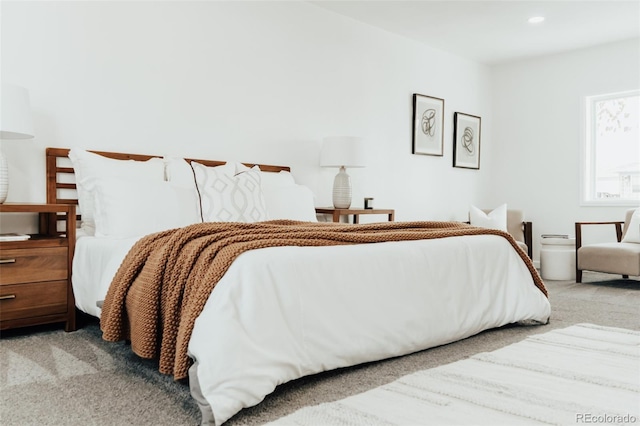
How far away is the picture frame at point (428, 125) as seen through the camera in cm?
566

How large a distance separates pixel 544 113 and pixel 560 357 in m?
4.55

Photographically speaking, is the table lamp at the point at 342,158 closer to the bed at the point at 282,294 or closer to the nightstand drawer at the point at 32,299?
the bed at the point at 282,294

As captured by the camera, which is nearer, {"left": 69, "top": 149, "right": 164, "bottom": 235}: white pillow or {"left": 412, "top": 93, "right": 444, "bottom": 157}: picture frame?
{"left": 69, "top": 149, "right": 164, "bottom": 235}: white pillow

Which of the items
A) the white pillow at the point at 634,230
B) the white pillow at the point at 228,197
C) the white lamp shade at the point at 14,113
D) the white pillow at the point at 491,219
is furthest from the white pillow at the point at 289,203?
the white pillow at the point at 634,230

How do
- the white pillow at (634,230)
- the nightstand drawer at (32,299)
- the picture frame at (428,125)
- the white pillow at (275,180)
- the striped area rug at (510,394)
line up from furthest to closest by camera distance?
1. the picture frame at (428,125)
2. the white pillow at (634,230)
3. the white pillow at (275,180)
4. the nightstand drawer at (32,299)
5. the striped area rug at (510,394)

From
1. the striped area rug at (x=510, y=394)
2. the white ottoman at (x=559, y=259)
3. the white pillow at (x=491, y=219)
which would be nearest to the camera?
the striped area rug at (x=510, y=394)

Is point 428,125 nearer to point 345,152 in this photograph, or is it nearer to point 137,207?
point 345,152

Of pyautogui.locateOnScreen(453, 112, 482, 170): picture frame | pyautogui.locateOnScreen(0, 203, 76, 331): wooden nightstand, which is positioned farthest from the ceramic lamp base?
pyautogui.locateOnScreen(0, 203, 76, 331): wooden nightstand

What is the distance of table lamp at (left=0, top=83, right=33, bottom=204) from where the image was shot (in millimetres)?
2709

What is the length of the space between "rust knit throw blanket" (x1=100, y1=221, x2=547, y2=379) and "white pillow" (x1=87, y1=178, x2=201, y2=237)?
66 cm

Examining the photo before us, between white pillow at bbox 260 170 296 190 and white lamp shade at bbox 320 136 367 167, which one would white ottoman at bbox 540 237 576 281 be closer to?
white lamp shade at bbox 320 136 367 167

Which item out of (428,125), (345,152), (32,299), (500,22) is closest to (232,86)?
(345,152)

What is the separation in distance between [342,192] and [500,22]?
228 centimetres

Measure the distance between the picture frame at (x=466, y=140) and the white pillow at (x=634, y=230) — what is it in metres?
1.93
